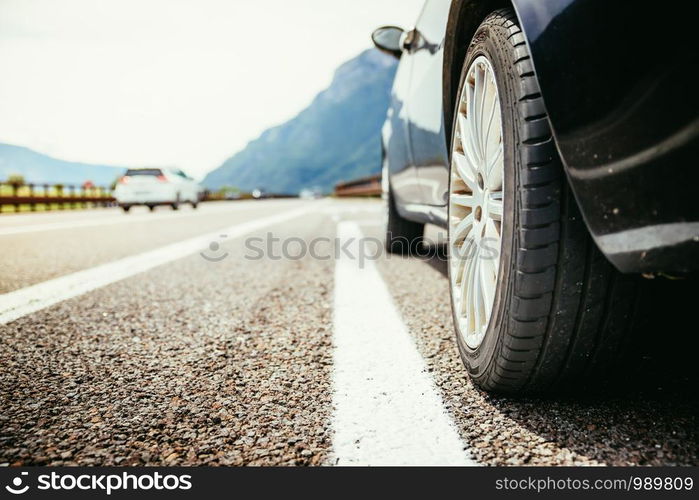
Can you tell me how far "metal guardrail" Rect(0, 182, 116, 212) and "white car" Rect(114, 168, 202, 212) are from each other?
9.22ft

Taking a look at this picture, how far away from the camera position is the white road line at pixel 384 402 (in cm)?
107

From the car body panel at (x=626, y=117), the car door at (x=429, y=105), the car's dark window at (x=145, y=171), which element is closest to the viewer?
the car body panel at (x=626, y=117)

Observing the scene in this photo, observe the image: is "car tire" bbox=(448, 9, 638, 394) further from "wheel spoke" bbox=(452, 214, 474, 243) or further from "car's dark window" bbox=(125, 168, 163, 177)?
"car's dark window" bbox=(125, 168, 163, 177)

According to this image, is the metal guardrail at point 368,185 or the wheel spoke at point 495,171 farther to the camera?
the metal guardrail at point 368,185

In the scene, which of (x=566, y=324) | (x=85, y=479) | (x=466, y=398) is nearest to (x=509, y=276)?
(x=566, y=324)

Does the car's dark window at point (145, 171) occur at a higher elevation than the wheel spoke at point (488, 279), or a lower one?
higher

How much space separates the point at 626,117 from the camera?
88 cm

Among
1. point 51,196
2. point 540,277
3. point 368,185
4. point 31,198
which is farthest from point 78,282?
point 368,185

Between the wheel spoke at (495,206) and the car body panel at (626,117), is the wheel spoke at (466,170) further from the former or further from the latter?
the car body panel at (626,117)

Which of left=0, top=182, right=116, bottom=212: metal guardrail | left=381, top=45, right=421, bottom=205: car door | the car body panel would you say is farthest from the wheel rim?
left=0, top=182, right=116, bottom=212: metal guardrail

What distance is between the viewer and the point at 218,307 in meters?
2.42

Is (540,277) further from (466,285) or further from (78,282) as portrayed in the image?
(78,282)

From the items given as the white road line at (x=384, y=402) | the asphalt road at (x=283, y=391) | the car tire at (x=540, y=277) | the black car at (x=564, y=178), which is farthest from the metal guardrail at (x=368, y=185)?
the car tire at (x=540, y=277)

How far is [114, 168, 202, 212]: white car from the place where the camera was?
579 inches
